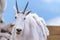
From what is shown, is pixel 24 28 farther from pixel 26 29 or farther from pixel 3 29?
pixel 3 29

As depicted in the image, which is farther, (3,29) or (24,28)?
(24,28)

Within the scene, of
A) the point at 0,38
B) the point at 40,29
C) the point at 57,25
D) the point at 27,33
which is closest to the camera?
the point at 0,38

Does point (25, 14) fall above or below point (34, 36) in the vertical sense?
above

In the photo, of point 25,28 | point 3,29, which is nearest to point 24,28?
point 25,28

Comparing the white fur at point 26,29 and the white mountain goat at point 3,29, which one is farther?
the white fur at point 26,29

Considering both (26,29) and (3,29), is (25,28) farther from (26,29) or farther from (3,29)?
(3,29)

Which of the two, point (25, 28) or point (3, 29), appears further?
point (25, 28)

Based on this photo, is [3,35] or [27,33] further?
[27,33]

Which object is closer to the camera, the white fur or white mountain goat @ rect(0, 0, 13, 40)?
white mountain goat @ rect(0, 0, 13, 40)

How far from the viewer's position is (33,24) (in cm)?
79

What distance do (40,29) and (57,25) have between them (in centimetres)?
85

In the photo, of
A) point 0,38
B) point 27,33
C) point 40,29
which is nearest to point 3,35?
point 0,38

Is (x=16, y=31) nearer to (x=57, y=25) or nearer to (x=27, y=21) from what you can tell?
(x=27, y=21)

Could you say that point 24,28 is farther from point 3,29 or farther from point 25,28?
point 3,29
